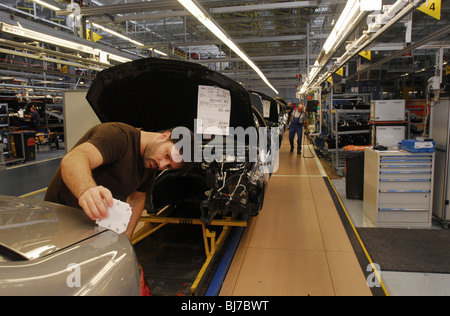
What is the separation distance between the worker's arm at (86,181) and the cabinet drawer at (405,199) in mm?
3627

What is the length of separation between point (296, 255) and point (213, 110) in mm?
1740

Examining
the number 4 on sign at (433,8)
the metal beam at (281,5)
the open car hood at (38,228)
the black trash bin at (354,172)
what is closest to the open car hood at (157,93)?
the open car hood at (38,228)

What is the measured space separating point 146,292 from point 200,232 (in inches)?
108

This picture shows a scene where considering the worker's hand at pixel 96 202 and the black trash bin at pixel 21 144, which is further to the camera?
the black trash bin at pixel 21 144

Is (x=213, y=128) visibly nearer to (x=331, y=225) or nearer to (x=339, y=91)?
(x=331, y=225)

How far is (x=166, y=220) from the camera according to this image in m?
3.39

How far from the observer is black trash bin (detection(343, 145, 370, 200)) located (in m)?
4.88

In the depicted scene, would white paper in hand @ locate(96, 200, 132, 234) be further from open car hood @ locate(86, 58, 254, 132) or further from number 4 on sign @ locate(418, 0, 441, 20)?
number 4 on sign @ locate(418, 0, 441, 20)

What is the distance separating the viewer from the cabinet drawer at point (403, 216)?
12.6 feet

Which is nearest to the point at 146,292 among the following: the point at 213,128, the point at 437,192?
the point at 213,128

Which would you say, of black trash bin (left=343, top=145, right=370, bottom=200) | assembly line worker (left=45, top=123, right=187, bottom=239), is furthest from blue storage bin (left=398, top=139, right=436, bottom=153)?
assembly line worker (left=45, top=123, right=187, bottom=239)

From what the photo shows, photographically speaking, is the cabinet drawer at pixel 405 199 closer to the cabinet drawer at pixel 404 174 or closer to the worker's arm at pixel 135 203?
the cabinet drawer at pixel 404 174

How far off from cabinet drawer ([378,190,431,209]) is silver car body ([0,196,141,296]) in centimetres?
372

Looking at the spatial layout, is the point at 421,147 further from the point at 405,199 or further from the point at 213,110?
the point at 213,110
